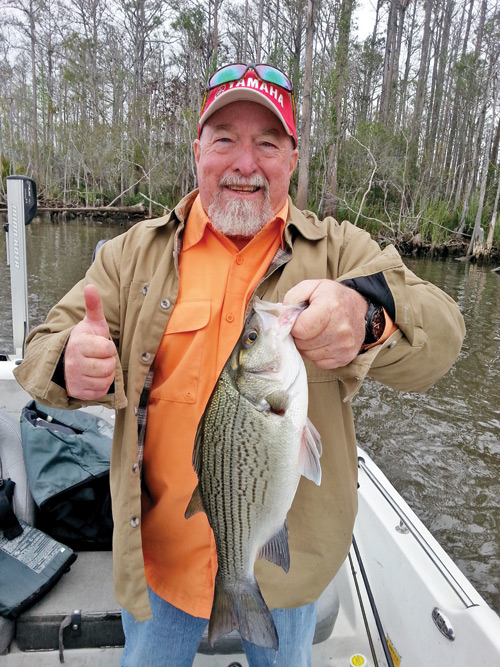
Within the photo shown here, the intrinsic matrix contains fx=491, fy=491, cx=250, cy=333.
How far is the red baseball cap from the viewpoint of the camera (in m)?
1.86

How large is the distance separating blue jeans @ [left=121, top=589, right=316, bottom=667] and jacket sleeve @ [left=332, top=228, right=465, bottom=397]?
0.98 meters

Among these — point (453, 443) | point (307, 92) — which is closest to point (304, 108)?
point (307, 92)

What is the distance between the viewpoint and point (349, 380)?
1438 millimetres

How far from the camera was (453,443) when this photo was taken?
615cm

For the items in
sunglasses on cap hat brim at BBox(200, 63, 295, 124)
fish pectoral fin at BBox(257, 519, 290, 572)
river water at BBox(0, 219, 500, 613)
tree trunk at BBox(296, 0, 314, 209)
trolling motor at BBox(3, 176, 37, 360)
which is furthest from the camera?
tree trunk at BBox(296, 0, 314, 209)

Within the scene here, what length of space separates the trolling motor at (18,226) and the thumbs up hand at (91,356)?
10.1ft

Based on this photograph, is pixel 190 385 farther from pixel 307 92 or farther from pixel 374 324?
pixel 307 92

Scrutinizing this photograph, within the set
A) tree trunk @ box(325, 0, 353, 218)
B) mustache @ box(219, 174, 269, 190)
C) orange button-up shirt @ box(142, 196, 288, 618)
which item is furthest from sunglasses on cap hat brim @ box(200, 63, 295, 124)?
tree trunk @ box(325, 0, 353, 218)

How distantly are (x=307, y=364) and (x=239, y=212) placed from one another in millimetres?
641

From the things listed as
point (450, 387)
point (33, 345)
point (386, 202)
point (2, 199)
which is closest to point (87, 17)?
point (2, 199)

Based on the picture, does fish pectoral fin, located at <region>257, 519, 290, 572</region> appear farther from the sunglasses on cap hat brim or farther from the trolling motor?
the trolling motor

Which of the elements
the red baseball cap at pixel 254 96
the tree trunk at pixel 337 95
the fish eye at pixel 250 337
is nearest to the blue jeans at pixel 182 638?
the fish eye at pixel 250 337

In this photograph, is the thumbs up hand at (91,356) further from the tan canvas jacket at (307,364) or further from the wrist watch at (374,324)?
the wrist watch at (374,324)

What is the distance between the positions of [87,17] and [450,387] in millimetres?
35807
